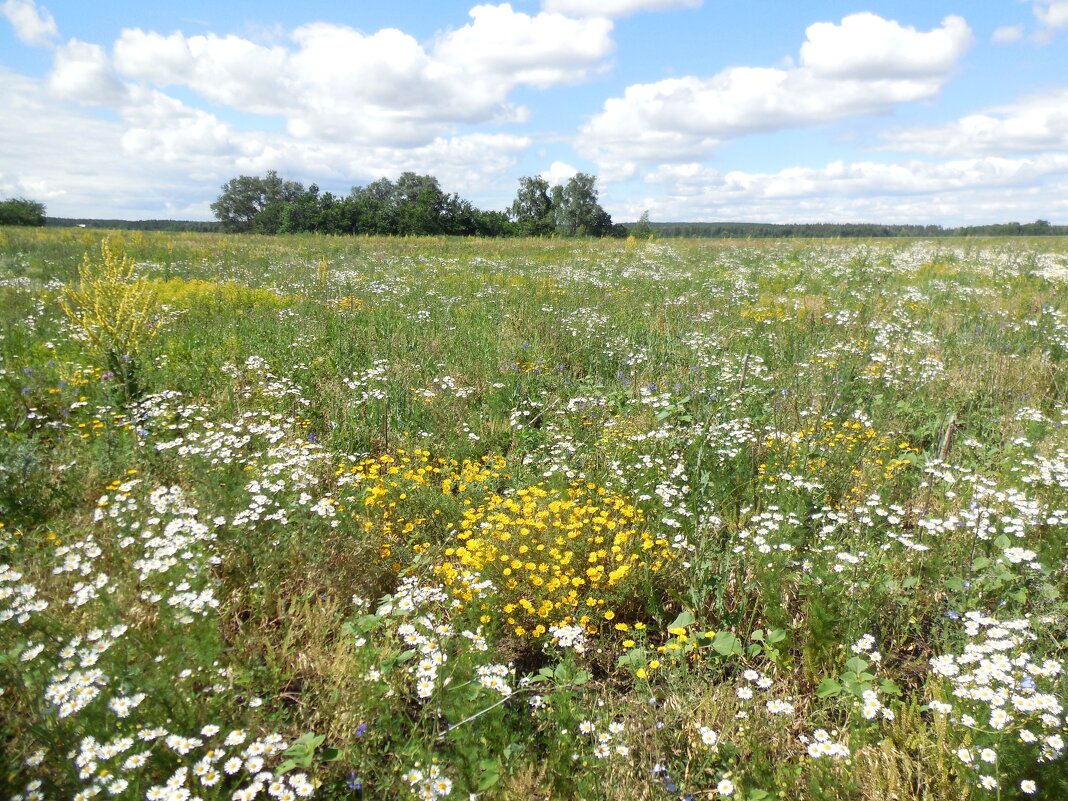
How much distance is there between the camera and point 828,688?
2.38m

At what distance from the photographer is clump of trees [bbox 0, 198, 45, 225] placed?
39.7 metres

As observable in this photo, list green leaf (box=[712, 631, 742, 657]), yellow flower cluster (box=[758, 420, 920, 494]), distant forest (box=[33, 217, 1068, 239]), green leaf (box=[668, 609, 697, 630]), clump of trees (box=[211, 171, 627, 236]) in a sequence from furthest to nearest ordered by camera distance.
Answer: clump of trees (box=[211, 171, 627, 236])
distant forest (box=[33, 217, 1068, 239])
yellow flower cluster (box=[758, 420, 920, 494])
green leaf (box=[668, 609, 697, 630])
green leaf (box=[712, 631, 742, 657])

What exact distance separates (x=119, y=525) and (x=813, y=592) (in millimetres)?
3509

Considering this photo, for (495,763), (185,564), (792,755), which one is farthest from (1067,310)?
(185,564)

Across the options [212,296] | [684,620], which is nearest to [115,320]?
[212,296]

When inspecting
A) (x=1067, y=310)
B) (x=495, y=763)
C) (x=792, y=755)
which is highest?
(x=1067, y=310)

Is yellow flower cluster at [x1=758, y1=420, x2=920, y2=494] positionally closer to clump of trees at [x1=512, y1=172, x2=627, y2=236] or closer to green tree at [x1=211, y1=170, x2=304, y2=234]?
clump of trees at [x1=512, y1=172, x2=627, y2=236]

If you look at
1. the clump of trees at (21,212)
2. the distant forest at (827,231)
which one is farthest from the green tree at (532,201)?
the clump of trees at (21,212)

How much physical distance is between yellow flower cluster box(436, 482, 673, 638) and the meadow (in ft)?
0.08

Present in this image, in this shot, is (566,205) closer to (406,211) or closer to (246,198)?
(406,211)

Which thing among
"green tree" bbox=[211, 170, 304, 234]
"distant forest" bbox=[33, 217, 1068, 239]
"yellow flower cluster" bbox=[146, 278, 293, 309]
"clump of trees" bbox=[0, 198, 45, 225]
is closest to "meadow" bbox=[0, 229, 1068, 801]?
"yellow flower cluster" bbox=[146, 278, 293, 309]

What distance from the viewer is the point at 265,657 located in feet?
8.48

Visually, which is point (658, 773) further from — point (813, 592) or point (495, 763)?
point (813, 592)

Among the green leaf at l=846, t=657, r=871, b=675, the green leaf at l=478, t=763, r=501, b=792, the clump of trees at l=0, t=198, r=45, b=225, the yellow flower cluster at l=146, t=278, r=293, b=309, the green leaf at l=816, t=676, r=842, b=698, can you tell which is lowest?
the green leaf at l=816, t=676, r=842, b=698
